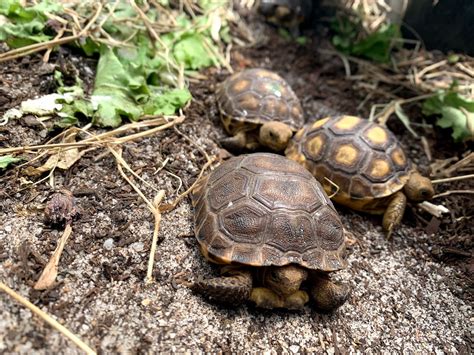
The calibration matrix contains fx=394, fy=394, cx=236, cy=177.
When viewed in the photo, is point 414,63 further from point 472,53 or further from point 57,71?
point 57,71

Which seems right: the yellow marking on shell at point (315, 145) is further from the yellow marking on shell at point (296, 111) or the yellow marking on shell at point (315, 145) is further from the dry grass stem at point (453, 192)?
the dry grass stem at point (453, 192)

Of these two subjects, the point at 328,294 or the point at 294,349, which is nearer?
Answer: the point at 294,349

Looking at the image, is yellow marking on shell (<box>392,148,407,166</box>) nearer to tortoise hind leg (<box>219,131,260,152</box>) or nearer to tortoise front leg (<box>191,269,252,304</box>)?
tortoise hind leg (<box>219,131,260,152</box>)

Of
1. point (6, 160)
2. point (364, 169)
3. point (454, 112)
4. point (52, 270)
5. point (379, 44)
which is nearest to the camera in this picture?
point (52, 270)

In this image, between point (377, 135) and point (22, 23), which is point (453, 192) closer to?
point (377, 135)

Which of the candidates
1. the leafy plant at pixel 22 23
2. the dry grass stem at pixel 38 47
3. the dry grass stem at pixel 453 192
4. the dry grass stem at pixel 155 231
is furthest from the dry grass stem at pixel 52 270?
the dry grass stem at pixel 453 192

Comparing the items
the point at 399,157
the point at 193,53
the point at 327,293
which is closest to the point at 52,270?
the point at 327,293

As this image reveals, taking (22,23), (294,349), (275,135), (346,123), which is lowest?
(294,349)
